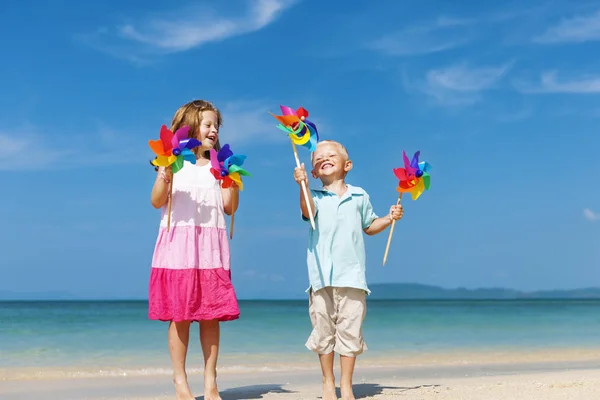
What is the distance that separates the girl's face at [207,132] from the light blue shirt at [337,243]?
66cm

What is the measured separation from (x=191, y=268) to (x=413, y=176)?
1.45 metres

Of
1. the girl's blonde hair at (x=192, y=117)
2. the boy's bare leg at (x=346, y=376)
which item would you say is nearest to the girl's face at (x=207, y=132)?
the girl's blonde hair at (x=192, y=117)

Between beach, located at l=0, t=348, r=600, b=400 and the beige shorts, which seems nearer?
the beige shorts

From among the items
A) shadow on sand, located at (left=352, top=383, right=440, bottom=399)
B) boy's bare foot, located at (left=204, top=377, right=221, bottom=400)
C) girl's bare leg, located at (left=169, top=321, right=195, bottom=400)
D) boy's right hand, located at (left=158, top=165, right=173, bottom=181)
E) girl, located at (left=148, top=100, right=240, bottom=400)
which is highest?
boy's right hand, located at (left=158, top=165, right=173, bottom=181)

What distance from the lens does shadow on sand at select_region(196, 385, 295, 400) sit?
4570 millimetres

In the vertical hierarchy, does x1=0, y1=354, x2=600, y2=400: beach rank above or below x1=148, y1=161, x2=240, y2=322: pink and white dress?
below

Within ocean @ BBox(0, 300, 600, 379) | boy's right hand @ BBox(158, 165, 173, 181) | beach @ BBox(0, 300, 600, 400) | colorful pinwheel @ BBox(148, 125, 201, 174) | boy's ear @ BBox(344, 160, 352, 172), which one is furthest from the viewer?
ocean @ BBox(0, 300, 600, 379)

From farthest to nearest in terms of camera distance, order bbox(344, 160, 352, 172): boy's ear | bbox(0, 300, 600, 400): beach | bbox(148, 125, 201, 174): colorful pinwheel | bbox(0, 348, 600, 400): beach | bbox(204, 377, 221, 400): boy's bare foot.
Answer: bbox(0, 300, 600, 400): beach, bbox(0, 348, 600, 400): beach, bbox(344, 160, 352, 172): boy's ear, bbox(204, 377, 221, 400): boy's bare foot, bbox(148, 125, 201, 174): colorful pinwheel

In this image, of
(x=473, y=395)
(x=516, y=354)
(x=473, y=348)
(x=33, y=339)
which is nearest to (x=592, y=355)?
(x=516, y=354)

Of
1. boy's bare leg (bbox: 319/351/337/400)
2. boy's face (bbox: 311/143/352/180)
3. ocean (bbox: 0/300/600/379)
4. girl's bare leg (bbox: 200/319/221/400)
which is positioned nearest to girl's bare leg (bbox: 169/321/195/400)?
girl's bare leg (bbox: 200/319/221/400)

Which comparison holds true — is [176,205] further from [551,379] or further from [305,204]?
[551,379]

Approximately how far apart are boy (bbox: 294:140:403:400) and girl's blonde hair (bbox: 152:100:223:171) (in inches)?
26.3

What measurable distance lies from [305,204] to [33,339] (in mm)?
7839

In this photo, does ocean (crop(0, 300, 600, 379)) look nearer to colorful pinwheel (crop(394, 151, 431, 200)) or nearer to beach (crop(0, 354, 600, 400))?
beach (crop(0, 354, 600, 400))
